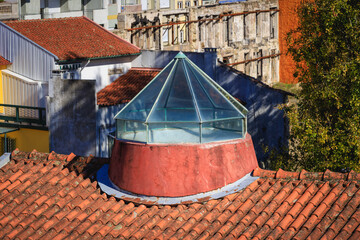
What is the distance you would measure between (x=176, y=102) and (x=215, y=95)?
876mm

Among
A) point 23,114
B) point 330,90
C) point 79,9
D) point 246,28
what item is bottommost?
point 23,114

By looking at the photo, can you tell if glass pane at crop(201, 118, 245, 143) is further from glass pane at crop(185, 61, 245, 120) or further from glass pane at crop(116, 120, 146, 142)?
glass pane at crop(116, 120, 146, 142)

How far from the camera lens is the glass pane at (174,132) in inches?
472

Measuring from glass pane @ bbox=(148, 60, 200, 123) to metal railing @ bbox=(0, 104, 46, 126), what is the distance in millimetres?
14806

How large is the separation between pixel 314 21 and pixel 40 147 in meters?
13.1

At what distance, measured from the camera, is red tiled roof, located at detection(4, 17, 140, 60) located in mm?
28922

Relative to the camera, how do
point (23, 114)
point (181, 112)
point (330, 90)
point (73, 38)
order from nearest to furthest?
point (181, 112) → point (330, 90) → point (23, 114) → point (73, 38)

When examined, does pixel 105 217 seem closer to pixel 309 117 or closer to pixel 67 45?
pixel 309 117

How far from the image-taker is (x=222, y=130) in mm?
12414

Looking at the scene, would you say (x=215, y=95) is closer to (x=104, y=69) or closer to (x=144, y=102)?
(x=144, y=102)

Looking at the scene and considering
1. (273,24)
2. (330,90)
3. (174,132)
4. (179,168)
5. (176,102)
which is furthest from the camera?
(273,24)

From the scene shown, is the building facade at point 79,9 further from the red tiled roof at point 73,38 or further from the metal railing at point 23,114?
the metal railing at point 23,114

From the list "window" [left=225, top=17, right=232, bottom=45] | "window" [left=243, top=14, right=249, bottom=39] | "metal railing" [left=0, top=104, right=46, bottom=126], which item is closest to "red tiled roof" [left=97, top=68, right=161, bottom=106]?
"metal railing" [left=0, top=104, right=46, bottom=126]

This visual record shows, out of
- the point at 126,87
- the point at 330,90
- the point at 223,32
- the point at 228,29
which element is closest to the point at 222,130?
the point at 330,90
